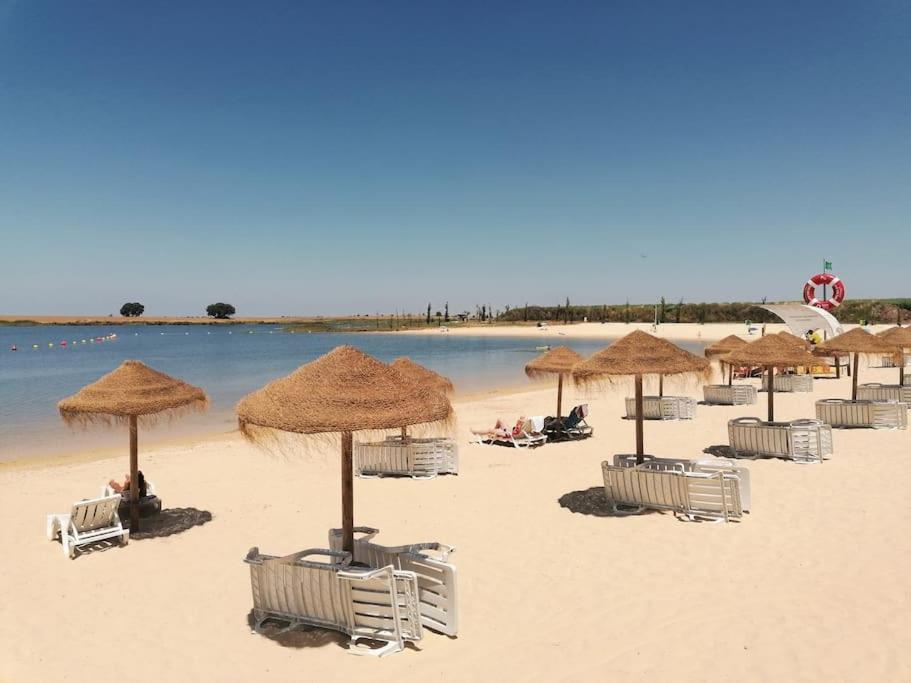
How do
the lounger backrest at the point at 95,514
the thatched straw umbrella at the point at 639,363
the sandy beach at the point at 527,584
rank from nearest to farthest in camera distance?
the sandy beach at the point at 527,584, the lounger backrest at the point at 95,514, the thatched straw umbrella at the point at 639,363

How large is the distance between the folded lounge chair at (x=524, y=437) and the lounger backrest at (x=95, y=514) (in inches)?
298

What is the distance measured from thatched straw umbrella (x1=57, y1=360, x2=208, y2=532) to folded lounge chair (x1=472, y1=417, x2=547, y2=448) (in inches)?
269

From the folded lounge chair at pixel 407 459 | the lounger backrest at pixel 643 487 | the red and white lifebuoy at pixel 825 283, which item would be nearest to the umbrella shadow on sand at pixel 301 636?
the lounger backrest at pixel 643 487

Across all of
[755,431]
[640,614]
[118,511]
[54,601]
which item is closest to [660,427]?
[755,431]

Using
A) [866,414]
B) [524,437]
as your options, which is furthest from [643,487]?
[866,414]

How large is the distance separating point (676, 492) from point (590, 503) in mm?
1220

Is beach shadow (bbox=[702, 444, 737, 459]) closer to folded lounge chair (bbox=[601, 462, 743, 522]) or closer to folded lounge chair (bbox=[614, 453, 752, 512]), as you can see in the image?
folded lounge chair (bbox=[614, 453, 752, 512])

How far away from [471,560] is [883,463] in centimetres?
762

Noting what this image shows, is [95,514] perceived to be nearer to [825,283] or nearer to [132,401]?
[132,401]

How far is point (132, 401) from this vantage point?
287 inches

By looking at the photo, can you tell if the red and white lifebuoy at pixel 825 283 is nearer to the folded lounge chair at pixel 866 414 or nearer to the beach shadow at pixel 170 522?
the folded lounge chair at pixel 866 414

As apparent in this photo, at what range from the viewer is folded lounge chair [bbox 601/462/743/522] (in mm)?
7227

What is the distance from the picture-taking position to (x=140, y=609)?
5547 mm

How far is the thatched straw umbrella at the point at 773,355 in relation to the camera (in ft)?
32.5
